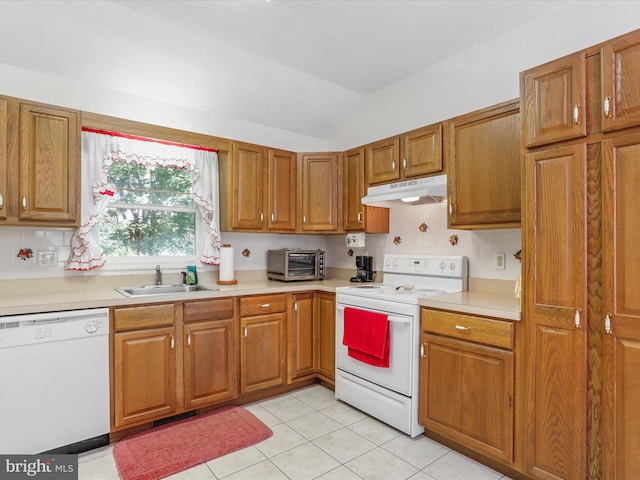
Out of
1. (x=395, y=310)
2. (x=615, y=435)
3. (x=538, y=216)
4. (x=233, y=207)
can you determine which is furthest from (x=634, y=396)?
(x=233, y=207)

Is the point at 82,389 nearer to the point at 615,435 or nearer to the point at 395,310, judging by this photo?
the point at 395,310

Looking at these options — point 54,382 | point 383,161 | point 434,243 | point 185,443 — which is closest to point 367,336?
point 434,243

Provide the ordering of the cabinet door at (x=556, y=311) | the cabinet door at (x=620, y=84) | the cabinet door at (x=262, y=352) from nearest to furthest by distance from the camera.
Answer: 1. the cabinet door at (x=620, y=84)
2. the cabinet door at (x=556, y=311)
3. the cabinet door at (x=262, y=352)

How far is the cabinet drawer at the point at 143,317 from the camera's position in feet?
7.43

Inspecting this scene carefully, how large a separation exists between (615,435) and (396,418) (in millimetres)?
1201

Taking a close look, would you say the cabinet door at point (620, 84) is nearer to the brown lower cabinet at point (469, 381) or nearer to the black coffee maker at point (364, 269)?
the brown lower cabinet at point (469, 381)

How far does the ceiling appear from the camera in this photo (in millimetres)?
2270

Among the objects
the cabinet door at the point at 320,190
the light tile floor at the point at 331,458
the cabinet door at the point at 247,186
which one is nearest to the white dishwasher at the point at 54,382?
the light tile floor at the point at 331,458

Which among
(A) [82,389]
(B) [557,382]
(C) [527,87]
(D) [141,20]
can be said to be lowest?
(A) [82,389]

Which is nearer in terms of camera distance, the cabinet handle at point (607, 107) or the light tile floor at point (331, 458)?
the cabinet handle at point (607, 107)

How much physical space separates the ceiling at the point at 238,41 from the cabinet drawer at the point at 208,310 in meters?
1.70

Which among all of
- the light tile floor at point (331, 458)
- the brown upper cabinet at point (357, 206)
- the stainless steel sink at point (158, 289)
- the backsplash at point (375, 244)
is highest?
the brown upper cabinet at point (357, 206)

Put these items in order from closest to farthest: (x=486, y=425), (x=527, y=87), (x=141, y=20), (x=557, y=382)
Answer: (x=557, y=382) → (x=527, y=87) → (x=486, y=425) → (x=141, y=20)

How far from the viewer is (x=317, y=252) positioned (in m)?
3.54
